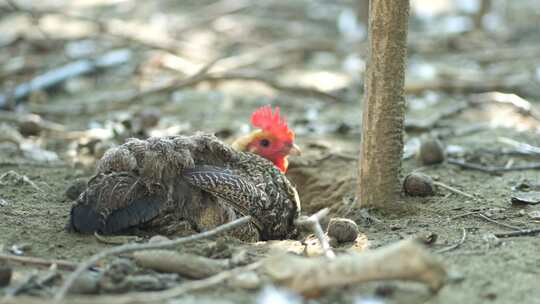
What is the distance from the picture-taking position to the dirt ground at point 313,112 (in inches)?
118

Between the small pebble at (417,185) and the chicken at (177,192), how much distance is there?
2.48 feet

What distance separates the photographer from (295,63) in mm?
9242

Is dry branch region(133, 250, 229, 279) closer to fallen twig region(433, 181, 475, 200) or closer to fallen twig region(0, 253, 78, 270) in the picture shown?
fallen twig region(0, 253, 78, 270)

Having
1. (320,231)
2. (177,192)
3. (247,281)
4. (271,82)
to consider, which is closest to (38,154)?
(177,192)

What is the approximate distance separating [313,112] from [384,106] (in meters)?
3.04

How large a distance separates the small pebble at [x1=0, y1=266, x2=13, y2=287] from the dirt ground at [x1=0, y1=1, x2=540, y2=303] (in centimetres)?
8

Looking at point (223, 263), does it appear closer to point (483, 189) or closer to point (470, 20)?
point (483, 189)

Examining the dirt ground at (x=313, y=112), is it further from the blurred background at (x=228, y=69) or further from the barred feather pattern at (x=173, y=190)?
the barred feather pattern at (x=173, y=190)

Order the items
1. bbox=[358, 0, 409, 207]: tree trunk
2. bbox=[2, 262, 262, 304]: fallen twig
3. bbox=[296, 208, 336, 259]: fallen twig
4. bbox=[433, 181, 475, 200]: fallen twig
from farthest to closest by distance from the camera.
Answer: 1. bbox=[433, 181, 475, 200]: fallen twig
2. bbox=[358, 0, 409, 207]: tree trunk
3. bbox=[296, 208, 336, 259]: fallen twig
4. bbox=[2, 262, 262, 304]: fallen twig

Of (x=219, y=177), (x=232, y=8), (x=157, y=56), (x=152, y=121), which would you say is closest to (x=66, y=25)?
(x=232, y=8)

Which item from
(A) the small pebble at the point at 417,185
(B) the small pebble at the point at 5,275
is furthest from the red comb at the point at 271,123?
(B) the small pebble at the point at 5,275

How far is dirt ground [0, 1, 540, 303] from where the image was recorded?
9.81 feet

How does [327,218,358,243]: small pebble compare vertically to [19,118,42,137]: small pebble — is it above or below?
below

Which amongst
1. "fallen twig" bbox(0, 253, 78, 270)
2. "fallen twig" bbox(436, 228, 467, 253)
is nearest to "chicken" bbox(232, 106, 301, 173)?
"fallen twig" bbox(436, 228, 467, 253)
